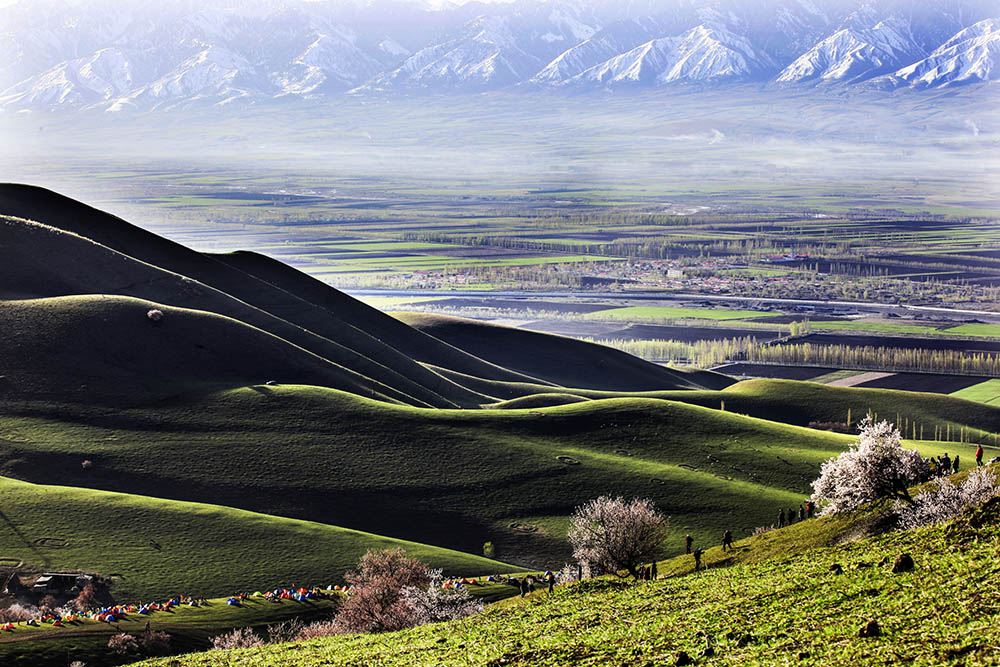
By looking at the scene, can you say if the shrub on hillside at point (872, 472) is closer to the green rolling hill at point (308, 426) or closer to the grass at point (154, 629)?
the green rolling hill at point (308, 426)

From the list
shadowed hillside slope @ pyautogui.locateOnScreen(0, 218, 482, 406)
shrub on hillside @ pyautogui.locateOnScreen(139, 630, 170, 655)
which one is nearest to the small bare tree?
shrub on hillside @ pyautogui.locateOnScreen(139, 630, 170, 655)

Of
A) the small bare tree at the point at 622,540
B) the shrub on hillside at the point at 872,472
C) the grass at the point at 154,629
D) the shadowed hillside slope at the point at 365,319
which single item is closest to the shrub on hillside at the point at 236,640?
the grass at the point at 154,629

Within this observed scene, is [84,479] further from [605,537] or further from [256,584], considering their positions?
[605,537]

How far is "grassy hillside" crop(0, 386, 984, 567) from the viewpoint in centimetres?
10425

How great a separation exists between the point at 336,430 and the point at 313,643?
60.2 m

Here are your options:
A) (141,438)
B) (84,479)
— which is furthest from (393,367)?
(84,479)

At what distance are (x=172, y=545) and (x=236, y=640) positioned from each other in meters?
23.4

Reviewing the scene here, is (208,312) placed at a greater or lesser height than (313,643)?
greater

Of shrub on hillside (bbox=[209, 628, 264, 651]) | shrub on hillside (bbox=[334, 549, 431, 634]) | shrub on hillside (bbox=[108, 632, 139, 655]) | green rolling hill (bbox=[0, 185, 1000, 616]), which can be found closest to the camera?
shrub on hillside (bbox=[108, 632, 139, 655])

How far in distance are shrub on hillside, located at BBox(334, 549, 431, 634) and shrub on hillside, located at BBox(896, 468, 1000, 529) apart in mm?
30398

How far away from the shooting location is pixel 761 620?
45.4m

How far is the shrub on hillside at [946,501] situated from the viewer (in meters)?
55.3

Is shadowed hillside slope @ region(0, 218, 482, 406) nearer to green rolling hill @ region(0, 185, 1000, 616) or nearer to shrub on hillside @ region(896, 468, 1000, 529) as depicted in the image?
green rolling hill @ region(0, 185, 1000, 616)

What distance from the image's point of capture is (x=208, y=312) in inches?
6019
